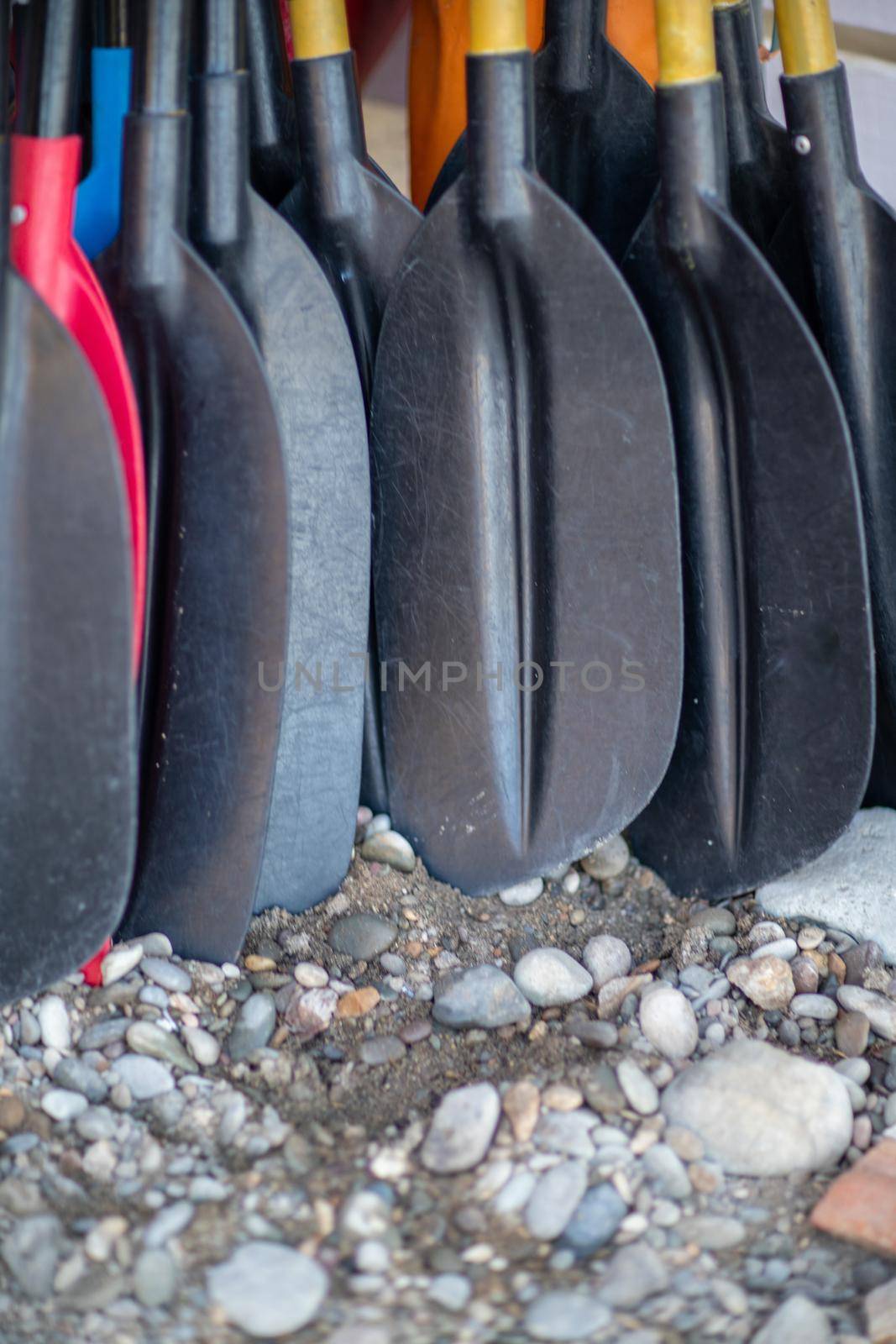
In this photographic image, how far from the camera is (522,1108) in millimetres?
721

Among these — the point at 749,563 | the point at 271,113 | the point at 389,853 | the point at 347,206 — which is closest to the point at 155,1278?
the point at 389,853

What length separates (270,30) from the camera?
38.0 inches

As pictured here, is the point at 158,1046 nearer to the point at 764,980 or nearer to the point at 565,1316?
the point at 565,1316

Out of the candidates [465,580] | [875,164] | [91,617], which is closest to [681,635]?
[465,580]

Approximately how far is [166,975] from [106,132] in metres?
0.57

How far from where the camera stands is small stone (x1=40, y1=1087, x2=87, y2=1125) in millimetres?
723

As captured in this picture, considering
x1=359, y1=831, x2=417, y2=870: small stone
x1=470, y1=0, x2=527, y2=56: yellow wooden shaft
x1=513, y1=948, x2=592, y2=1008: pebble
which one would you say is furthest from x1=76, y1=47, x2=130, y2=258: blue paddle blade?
x1=513, y1=948, x2=592, y2=1008: pebble

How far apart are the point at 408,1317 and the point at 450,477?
0.57 m

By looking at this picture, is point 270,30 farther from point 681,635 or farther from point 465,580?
point 681,635

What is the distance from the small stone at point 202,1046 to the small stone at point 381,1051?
0.30ft

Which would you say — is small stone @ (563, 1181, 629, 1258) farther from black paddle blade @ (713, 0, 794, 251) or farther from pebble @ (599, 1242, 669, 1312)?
black paddle blade @ (713, 0, 794, 251)

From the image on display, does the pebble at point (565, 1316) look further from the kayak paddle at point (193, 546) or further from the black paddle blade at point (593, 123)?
the black paddle blade at point (593, 123)

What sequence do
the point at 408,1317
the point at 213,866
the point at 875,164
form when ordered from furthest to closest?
the point at 875,164, the point at 213,866, the point at 408,1317

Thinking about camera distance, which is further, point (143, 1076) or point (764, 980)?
point (764, 980)
